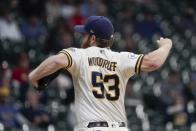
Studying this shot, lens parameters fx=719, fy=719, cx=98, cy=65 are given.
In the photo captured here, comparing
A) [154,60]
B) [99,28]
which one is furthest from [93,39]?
[154,60]

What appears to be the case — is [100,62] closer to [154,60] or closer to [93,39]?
[93,39]

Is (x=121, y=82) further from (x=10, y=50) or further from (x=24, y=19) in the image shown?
(x=24, y=19)

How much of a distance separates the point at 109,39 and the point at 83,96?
0.52 m

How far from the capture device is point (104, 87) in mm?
5762

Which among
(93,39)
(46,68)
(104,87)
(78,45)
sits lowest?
(104,87)

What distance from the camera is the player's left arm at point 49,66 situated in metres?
5.49

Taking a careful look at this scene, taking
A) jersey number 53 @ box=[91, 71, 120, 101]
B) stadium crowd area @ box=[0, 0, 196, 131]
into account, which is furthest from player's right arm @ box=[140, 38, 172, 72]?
stadium crowd area @ box=[0, 0, 196, 131]

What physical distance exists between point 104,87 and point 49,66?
53 centimetres

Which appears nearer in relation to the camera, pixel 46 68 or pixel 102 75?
pixel 46 68

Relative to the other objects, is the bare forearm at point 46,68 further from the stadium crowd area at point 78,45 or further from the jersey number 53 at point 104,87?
the stadium crowd area at point 78,45

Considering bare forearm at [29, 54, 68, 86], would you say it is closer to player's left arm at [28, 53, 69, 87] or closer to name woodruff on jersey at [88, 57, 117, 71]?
player's left arm at [28, 53, 69, 87]

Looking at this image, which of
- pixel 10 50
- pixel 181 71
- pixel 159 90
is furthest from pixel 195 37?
pixel 10 50

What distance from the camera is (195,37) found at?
1688cm

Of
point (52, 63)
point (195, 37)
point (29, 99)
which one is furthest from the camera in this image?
point (195, 37)
